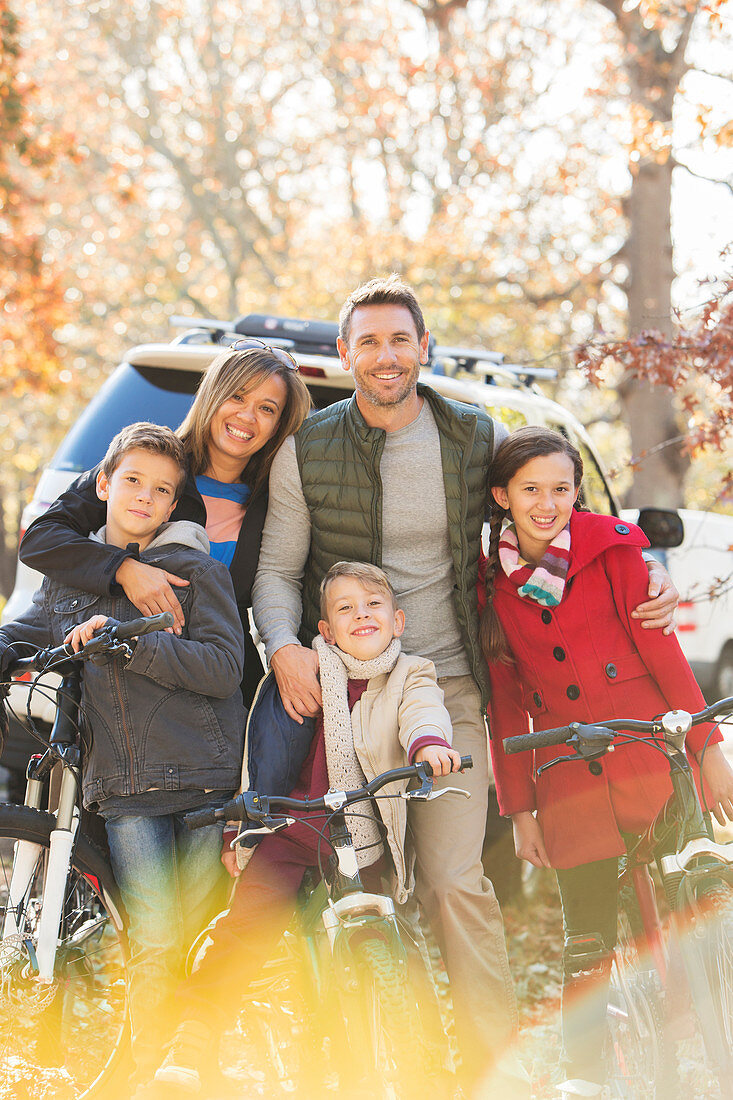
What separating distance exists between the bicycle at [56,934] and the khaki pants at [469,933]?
93 centimetres

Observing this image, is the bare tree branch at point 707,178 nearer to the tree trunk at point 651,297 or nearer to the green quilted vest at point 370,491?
the tree trunk at point 651,297

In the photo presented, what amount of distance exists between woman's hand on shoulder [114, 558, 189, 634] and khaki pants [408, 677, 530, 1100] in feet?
3.19

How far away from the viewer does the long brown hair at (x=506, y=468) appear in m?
3.16

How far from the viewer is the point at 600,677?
3.07m

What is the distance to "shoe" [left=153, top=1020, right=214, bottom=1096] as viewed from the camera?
2.63 meters

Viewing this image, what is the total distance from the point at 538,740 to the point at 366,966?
72cm

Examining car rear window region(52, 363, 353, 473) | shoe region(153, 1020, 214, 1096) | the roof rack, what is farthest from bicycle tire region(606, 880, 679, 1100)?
the roof rack

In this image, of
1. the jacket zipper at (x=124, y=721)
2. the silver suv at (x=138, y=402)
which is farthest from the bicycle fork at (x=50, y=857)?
the silver suv at (x=138, y=402)

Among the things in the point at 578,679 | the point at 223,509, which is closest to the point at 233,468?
the point at 223,509

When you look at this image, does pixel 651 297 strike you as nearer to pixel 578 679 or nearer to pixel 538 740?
pixel 578 679

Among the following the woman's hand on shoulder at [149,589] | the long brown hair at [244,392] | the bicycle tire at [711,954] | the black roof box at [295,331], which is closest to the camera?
the bicycle tire at [711,954]

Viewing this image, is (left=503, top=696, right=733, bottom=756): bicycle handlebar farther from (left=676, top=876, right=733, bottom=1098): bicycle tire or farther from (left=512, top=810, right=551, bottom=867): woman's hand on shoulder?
(left=512, top=810, right=551, bottom=867): woman's hand on shoulder

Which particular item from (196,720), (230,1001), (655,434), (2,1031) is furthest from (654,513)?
(655,434)

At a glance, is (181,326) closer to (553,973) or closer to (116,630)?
(116,630)
